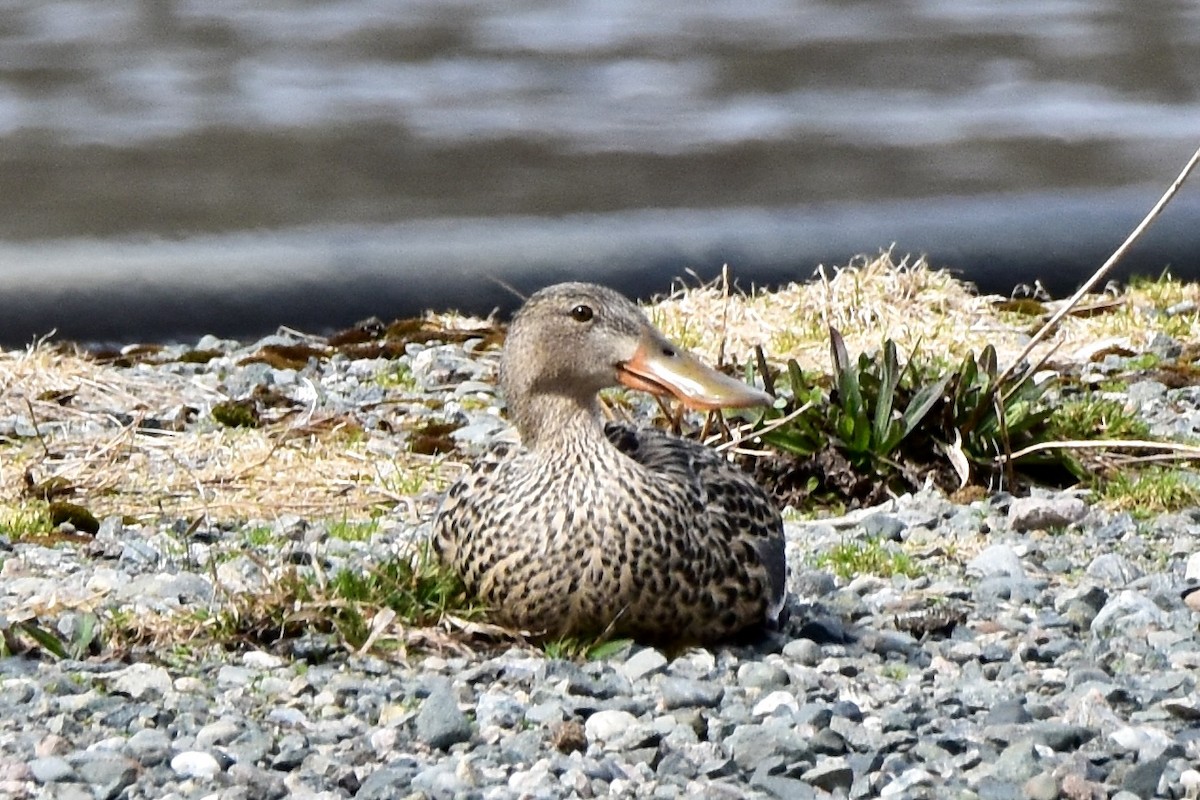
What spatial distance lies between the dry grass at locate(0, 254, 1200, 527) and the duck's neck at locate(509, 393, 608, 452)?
3.84 feet

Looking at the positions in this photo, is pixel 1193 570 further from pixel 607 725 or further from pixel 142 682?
pixel 142 682

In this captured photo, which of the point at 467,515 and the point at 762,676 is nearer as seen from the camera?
the point at 762,676

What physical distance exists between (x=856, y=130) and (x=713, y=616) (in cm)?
906

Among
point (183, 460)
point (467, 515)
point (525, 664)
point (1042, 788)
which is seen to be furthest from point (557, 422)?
point (183, 460)

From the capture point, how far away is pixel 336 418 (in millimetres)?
7332

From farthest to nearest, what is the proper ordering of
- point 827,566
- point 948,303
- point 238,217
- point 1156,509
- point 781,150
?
1. point 781,150
2. point 238,217
3. point 948,303
4. point 1156,509
5. point 827,566

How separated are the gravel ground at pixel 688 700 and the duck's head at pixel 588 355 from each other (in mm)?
619

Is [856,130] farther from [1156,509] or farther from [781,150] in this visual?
[1156,509]

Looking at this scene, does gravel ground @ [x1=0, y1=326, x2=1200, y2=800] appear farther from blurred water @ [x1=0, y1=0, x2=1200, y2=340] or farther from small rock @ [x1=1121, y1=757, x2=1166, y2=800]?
blurred water @ [x1=0, y1=0, x2=1200, y2=340]

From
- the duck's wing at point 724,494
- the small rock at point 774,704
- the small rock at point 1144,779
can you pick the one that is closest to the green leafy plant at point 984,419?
the duck's wing at point 724,494

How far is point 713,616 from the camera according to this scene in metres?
4.86

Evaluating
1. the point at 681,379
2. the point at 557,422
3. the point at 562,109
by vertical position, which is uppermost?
the point at 562,109

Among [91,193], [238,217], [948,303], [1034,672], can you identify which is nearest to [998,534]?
[1034,672]

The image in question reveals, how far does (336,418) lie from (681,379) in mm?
2595
